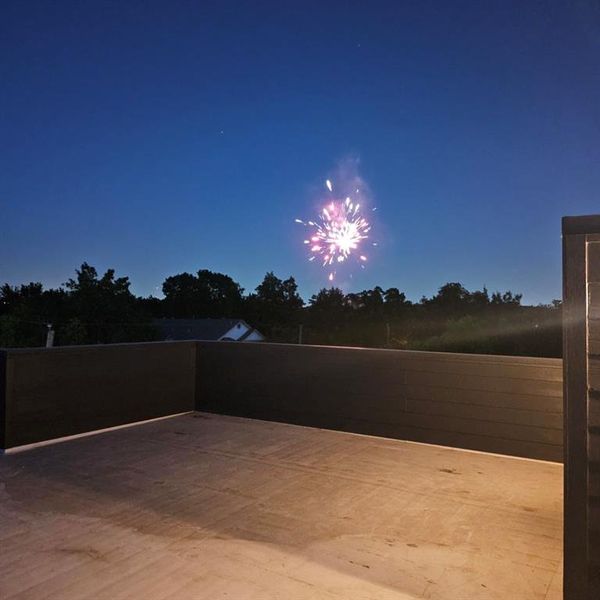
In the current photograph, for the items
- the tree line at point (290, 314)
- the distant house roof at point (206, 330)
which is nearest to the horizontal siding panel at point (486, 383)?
the tree line at point (290, 314)

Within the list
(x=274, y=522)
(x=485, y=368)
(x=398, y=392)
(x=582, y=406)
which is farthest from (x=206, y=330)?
(x=582, y=406)

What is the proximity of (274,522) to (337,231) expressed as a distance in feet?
24.0

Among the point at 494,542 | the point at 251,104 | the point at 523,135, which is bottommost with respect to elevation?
the point at 494,542

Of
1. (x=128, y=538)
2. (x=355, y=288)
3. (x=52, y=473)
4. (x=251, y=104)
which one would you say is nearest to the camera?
(x=128, y=538)

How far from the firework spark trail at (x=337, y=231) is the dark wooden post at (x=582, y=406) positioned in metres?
8.02

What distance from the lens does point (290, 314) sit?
116 ft

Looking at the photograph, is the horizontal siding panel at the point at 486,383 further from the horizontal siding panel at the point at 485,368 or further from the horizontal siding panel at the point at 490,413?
the horizontal siding panel at the point at 490,413

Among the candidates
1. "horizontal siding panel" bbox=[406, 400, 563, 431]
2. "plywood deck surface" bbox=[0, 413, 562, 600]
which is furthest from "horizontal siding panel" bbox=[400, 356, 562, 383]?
"plywood deck surface" bbox=[0, 413, 562, 600]

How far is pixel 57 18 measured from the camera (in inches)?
284

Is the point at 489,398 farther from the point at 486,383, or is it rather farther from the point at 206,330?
the point at 206,330

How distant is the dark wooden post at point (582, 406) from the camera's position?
174 cm

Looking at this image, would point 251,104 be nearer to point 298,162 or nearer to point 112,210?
point 298,162

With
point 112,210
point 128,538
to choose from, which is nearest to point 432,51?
point 128,538

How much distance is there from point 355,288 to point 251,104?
14523 mm
